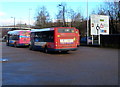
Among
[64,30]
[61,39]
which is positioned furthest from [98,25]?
[61,39]

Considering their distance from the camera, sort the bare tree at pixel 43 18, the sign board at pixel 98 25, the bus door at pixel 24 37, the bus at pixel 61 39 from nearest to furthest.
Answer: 1. the bus at pixel 61 39
2. the bus door at pixel 24 37
3. the sign board at pixel 98 25
4. the bare tree at pixel 43 18

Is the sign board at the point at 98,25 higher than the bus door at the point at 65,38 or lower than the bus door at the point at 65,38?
higher

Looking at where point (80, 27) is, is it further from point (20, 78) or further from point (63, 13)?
point (20, 78)

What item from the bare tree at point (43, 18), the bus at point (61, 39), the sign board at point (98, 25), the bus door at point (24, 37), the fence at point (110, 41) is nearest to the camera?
the bus at point (61, 39)

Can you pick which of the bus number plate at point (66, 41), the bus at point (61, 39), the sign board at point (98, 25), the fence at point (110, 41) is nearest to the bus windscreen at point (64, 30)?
the bus at point (61, 39)

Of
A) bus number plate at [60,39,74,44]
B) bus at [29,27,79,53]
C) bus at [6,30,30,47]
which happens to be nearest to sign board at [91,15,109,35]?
bus at [6,30,30,47]

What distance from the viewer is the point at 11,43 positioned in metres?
34.7

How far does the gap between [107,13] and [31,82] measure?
38.4 meters

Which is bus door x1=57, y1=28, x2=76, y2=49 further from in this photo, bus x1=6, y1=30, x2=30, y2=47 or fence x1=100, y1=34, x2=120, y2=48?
bus x1=6, y1=30, x2=30, y2=47

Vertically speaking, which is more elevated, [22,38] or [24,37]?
[24,37]

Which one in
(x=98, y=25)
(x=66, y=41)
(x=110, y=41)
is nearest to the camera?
(x=66, y=41)

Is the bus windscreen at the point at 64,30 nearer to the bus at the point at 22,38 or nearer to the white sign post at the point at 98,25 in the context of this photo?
the white sign post at the point at 98,25

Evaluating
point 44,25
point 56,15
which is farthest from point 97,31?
point 44,25

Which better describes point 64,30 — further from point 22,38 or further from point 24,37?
point 22,38
